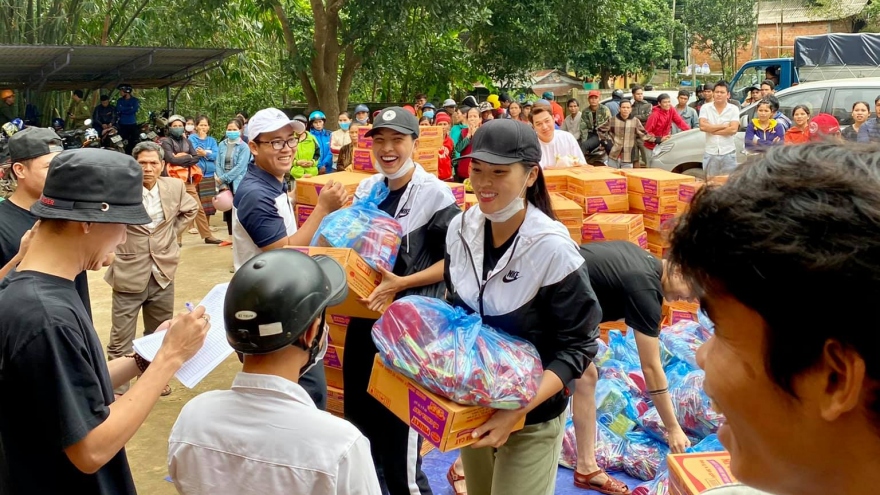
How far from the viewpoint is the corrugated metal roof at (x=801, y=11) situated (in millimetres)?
33125

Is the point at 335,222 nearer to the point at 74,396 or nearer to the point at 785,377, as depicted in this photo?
the point at 74,396

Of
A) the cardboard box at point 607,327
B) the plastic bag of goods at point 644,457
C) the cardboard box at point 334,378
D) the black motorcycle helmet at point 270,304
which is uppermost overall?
the black motorcycle helmet at point 270,304

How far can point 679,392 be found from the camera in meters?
4.30

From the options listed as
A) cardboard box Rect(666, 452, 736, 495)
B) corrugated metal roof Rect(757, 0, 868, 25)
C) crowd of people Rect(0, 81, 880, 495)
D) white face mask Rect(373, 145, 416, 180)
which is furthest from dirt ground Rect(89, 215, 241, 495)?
corrugated metal roof Rect(757, 0, 868, 25)

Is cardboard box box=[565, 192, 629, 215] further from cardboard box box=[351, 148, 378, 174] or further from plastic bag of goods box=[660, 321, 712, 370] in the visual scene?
cardboard box box=[351, 148, 378, 174]

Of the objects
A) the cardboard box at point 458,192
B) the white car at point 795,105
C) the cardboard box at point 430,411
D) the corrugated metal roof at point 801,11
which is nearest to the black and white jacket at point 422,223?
the cardboard box at point 430,411

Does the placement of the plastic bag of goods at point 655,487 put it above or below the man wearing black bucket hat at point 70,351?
below

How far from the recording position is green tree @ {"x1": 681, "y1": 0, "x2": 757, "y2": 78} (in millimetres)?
35281

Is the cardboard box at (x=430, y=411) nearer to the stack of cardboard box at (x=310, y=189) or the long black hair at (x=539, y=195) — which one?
the long black hair at (x=539, y=195)

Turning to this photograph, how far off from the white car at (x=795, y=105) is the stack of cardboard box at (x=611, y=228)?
526 cm

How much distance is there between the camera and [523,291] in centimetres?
249

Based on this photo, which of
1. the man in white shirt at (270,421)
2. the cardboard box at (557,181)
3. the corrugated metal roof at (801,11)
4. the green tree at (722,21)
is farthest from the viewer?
the green tree at (722,21)

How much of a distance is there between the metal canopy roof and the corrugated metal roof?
27879 mm

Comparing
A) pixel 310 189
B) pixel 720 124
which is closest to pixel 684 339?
pixel 310 189
